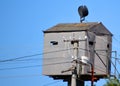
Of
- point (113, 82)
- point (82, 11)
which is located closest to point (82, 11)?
point (82, 11)

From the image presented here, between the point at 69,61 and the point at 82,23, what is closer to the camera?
the point at 69,61

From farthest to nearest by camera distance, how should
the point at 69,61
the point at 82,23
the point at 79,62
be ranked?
1. the point at 82,23
2. the point at 69,61
3. the point at 79,62

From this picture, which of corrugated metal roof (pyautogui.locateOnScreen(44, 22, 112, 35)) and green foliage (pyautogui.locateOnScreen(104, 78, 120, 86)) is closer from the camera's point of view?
green foliage (pyautogui.locateOnScreen(104, 78, 120, 86))

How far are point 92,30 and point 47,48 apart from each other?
3.25 m

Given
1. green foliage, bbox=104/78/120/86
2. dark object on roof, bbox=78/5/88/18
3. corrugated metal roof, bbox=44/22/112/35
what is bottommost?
green foliage, bbox=104/78/120/86

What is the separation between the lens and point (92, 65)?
123 feet

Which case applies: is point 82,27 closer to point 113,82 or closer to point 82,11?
point 82,11

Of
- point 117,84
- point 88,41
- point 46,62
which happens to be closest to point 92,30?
point 88,41

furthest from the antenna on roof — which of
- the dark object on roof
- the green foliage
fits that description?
the green foliage

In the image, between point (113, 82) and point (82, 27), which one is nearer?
point (113, 82)

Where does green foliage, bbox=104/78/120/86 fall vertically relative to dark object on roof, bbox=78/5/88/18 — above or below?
below

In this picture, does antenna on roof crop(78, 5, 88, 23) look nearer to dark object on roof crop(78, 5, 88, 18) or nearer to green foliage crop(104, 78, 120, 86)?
dark object on roof crop(78, 5, 88, 18)

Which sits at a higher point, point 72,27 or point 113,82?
point 72,27

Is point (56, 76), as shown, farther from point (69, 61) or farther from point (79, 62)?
point (79, 62)
